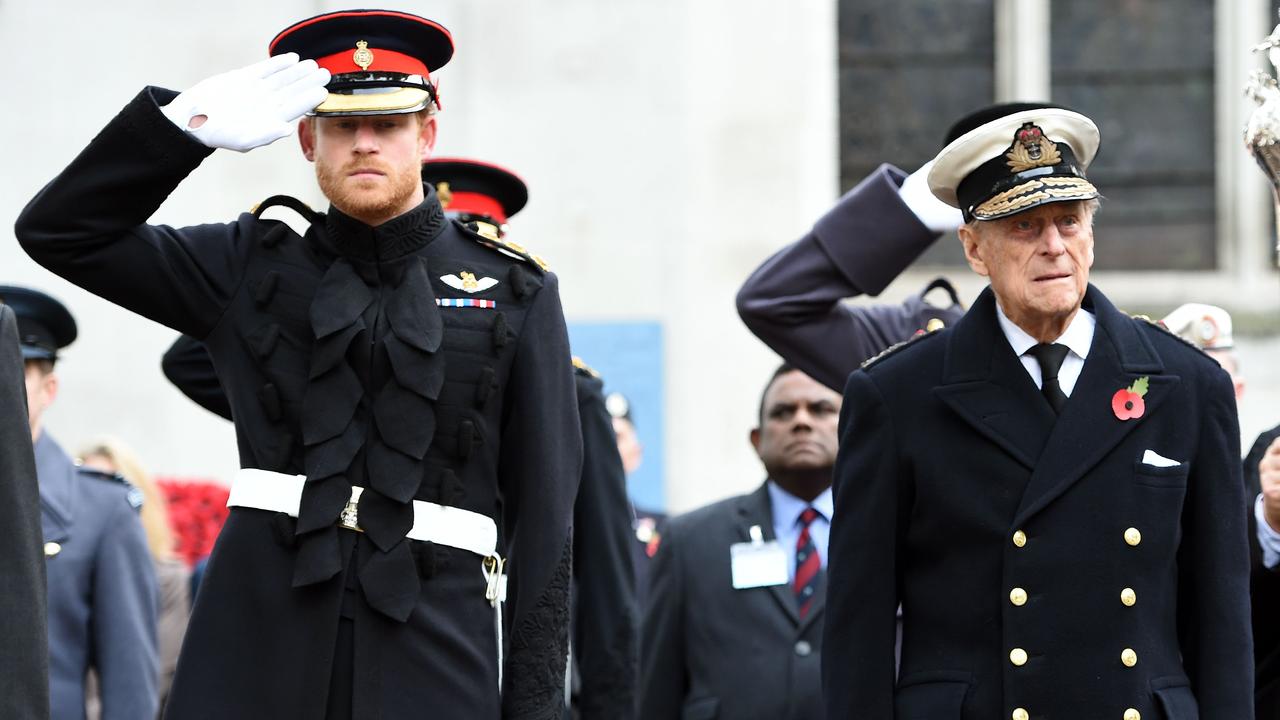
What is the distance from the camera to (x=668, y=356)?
13.3m

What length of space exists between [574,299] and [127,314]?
9.01ft

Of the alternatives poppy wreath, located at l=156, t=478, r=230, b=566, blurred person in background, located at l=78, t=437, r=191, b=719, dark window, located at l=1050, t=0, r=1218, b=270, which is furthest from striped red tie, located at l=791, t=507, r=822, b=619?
dark window, located at l=1050, t=0, r=1218, b=270

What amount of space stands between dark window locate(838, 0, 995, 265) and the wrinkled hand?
9.46m

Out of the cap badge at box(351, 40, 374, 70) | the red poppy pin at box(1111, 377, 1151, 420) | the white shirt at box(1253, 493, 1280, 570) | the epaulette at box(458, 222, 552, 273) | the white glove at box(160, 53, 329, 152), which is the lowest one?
the white shirt at box(1253, 493, 1280, 570)

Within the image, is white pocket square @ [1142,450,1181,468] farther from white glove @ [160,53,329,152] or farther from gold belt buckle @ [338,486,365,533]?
white glove @ [160,53,329,152]

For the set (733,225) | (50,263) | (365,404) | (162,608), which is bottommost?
(162,608)

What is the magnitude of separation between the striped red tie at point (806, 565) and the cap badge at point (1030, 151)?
8.15 feet

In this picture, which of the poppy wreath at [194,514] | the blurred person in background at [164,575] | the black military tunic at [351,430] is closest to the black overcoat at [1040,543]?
the black military tunic at [351,430]

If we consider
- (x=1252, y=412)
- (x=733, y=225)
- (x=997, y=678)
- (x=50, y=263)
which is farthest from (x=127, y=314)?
(x=997, y=678)

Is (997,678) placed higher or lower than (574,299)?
lower

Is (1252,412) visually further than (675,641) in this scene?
Yes

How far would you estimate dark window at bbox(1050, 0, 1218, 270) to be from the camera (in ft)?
49.3

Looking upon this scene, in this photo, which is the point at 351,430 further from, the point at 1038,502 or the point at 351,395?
the point at 1038,502

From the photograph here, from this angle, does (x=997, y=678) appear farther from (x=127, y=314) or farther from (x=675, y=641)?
(x=127, y=314)
